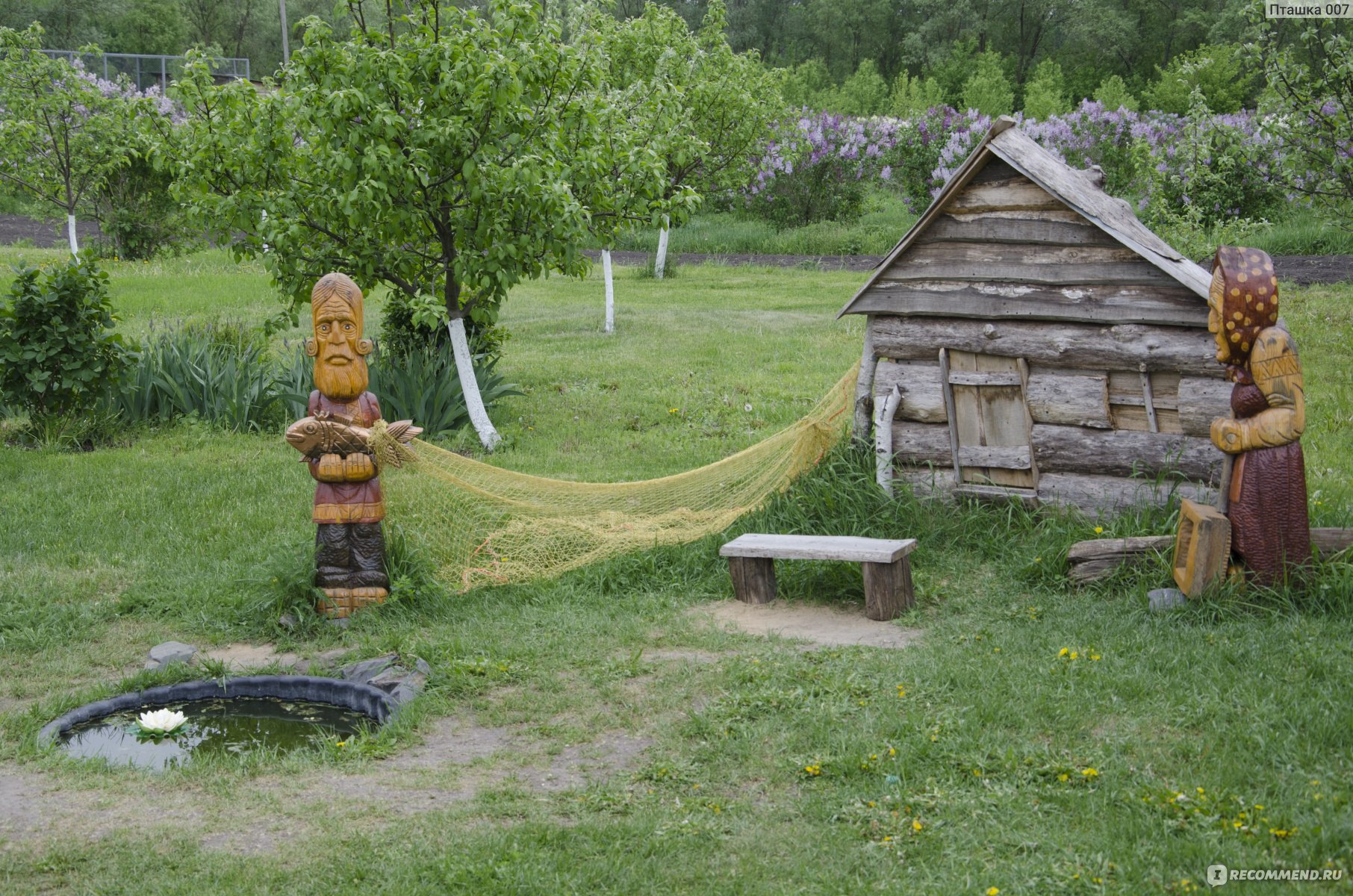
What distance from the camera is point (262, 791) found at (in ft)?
15.0

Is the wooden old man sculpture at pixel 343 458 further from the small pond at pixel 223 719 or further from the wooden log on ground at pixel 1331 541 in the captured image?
the wooden log on ground at pixel 1331 541

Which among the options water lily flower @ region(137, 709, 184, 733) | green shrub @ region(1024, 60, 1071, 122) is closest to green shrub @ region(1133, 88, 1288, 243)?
water lily flower @ region(137, 709, 184, 733)

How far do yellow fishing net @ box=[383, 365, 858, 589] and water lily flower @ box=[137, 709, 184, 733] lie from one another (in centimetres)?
186

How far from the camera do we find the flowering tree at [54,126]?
1625 centimetres

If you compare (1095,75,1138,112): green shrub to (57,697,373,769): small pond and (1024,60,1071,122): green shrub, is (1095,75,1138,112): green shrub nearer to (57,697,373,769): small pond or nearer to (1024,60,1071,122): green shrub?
(1024,60,1071,122): green shrub

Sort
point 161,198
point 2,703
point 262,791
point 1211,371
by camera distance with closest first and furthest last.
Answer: point 262,791, point 2,703, point 1211,371, point 161,198

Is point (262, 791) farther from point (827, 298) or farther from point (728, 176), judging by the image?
point (728, 176)

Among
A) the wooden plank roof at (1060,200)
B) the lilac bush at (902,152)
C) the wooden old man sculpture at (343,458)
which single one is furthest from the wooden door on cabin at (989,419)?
the lilac bush at (902,152)

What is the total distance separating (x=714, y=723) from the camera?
505 centimetres

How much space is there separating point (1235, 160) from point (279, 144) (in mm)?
9463

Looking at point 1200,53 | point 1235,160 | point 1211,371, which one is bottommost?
point 1211,371

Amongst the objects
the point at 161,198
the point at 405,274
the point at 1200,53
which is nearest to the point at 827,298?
the point at 405,274

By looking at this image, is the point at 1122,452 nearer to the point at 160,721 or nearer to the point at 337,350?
the point at 337,350

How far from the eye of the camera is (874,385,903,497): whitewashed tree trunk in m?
7.54
